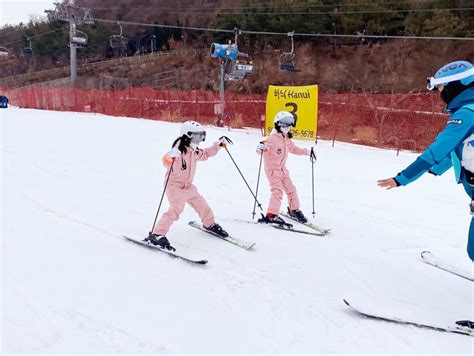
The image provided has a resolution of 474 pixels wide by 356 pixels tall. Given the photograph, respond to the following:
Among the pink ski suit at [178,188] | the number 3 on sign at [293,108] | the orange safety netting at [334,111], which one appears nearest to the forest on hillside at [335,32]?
the orange safety netting at [334,111]

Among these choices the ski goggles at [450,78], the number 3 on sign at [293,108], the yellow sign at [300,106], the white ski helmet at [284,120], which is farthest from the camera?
the number 3 on sign at [293,108]

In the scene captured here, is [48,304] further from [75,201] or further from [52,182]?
[52,182]

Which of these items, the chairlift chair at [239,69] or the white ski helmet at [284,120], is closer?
the white ski helmet at [284,120]

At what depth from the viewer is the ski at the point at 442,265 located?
4145mm

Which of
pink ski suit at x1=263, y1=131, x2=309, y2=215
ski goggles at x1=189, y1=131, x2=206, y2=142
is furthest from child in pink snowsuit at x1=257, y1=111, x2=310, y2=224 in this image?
ski goggles at x1=189, y1=131, x2=206, y2=142

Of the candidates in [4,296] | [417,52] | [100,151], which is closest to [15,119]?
[100,151]

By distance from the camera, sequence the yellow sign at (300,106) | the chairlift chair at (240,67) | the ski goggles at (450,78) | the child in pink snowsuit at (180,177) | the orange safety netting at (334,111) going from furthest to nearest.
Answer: the chairlift chair at (240,67), the orange safety netting at (334,111), the yellow sign at (300,106), the child in pink snowsuit at (180,177), the ski goggles at (450,78)

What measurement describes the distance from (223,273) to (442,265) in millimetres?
2275

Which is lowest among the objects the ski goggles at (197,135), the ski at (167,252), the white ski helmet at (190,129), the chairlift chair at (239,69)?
the ski at (167,252)

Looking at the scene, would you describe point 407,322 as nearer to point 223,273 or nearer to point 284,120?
point 223,273

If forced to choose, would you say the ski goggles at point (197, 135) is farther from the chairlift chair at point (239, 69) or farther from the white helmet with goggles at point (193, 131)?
the chairlift chair at point (239, 69)

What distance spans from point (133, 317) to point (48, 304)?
689 mm

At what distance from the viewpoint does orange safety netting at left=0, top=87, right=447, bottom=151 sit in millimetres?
13922

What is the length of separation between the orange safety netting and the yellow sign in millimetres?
1245
